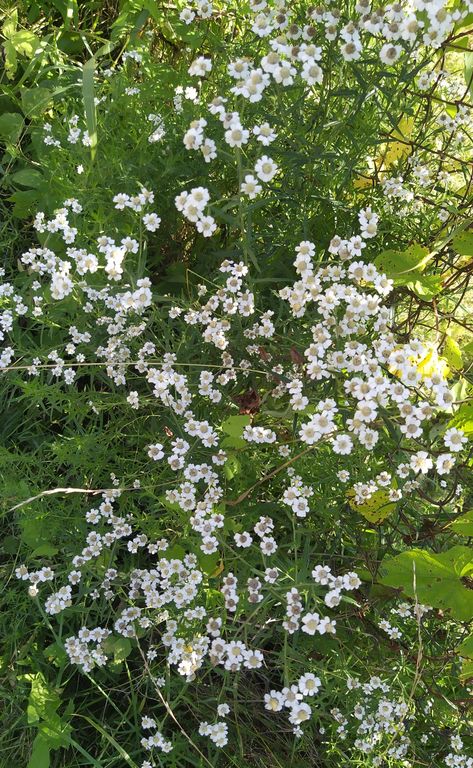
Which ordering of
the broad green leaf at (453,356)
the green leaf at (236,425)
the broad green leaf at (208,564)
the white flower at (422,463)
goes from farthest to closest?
the broad green leaf at (453,356), the broad green leaf at (208,564), the green leaf at (236,425), the white flower at (422,463)

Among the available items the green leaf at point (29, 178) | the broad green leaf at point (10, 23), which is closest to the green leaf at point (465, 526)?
the green leaf at point (29, 178)

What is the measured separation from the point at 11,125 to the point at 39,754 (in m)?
2.44

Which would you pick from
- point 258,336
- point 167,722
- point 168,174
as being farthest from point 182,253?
point 167,722

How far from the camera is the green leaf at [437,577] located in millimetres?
1993

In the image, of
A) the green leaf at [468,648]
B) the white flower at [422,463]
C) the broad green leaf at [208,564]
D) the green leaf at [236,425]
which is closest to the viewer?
the white flower at [422,463]

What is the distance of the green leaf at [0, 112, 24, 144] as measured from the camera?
116 inches

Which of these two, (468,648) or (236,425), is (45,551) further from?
(468,648)

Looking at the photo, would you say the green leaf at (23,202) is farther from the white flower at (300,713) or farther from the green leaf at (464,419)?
the white flower at (300,713)

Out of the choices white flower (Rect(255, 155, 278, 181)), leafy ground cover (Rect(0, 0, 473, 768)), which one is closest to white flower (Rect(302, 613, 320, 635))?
leafy ground cover (Rect(0, 0, 473, 768))

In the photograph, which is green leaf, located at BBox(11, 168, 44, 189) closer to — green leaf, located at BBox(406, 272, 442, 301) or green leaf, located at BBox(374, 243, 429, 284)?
green leaf, located at BBox(374, 243, 429, 284)

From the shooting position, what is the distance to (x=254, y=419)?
2293 mm

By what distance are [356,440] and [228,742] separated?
3.77 ft

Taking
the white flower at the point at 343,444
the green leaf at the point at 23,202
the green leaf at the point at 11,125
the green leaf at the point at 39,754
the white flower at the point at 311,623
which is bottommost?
the green leaf at the point at 39,754

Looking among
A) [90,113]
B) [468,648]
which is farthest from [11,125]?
[468,648]
